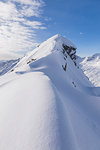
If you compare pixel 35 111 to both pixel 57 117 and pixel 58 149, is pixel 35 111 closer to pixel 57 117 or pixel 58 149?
pixel 57 117

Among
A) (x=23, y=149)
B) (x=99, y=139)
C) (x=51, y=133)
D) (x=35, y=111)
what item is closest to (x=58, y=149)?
(x=51, y=133)

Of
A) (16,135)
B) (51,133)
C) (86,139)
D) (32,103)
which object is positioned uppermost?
(32,103)

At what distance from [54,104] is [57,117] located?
683mm

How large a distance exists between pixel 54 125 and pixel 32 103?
1456mm

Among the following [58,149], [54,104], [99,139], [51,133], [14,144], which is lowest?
[99,139]

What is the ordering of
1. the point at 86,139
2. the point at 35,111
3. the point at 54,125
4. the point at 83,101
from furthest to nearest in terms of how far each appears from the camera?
the point at 83,101 → the point at 86,139 → the point at 35,111 → the point at 54,125

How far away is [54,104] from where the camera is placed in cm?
379

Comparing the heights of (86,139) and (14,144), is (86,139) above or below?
below

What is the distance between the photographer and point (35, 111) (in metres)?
3.38

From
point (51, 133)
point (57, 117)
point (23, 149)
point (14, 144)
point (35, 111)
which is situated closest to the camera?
point (23, 149)

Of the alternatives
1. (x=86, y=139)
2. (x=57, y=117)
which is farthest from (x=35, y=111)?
(x=86, y=139)

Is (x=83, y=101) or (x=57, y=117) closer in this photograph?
(x=57, y=117)

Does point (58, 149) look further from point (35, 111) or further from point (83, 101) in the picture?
point (83, 101)

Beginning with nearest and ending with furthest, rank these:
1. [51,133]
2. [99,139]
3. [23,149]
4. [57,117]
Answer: [23,149], [51,133], [57,117], [99,139]
